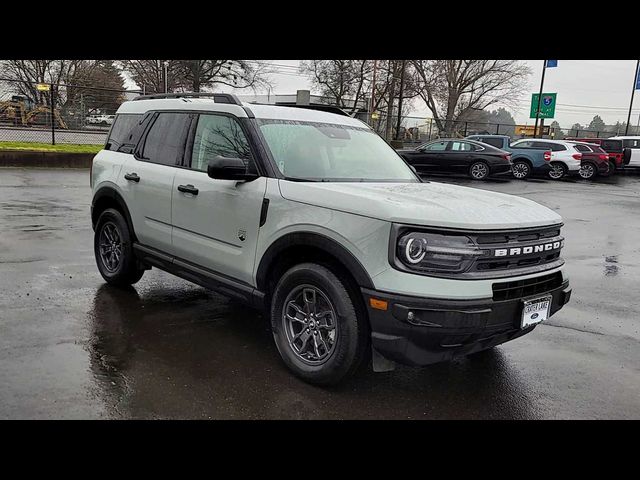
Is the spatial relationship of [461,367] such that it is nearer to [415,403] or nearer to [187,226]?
[415,403]

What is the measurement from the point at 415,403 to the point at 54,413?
2.31m

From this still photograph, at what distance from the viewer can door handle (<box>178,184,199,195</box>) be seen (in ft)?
15.4

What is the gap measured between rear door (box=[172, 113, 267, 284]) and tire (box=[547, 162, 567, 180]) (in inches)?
885

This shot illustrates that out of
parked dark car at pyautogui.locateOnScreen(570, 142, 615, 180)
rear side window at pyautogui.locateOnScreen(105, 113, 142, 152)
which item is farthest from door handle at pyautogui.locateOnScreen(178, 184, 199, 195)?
parked dark car at pyautogui.locateOnScreen(570, 142, 615, 180)

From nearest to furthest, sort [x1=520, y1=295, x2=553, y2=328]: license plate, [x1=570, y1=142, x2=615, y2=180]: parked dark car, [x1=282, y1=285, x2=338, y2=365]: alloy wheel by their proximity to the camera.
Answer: [x1=520, y1=295, x2=553, y2=328]: license plate → [x1=282, y1=285, x2=338, y2=365]: alloy wheel → [x1=570, y1=142, x2=615, y2=180]: parked dark car

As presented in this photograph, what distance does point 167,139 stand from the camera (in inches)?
209

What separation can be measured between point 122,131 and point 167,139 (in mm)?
1092

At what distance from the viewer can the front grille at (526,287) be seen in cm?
344

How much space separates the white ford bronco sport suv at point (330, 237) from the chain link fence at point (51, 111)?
1756 centimetres

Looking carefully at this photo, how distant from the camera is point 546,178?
24.9m

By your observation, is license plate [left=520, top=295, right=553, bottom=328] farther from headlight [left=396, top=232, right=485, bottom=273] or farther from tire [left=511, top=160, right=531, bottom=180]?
tire [left=511, top=160, right=531, bottom=180]

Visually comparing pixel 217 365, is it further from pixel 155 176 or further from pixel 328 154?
pixel 155 176

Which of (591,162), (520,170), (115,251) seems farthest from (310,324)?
(591,162)
